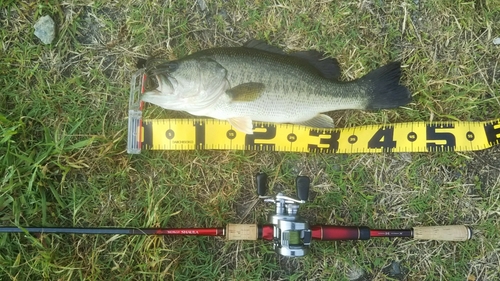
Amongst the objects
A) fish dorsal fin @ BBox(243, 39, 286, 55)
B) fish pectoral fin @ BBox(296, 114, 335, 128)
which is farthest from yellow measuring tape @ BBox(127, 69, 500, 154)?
fish dorsal fin @ BBox(243, 39, 286, 55)

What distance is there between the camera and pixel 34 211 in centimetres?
318

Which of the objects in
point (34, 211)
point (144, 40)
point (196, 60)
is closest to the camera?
point (196, 60)

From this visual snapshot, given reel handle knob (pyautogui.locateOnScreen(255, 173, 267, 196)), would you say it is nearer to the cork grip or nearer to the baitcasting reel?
the baitcasting reel

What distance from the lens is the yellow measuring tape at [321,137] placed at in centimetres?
329

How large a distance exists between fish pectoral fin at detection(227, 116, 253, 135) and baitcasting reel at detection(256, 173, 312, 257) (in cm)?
53

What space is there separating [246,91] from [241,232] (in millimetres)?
1020

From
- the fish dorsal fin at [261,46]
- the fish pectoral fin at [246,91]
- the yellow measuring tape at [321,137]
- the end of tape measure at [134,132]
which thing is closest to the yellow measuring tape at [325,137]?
the yellow measuring tape at [321,137]

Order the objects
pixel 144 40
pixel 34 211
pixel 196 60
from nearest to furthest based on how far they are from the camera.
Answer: pixel 196 60
pixel 34 211
pixel 144 40

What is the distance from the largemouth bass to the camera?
2938mm

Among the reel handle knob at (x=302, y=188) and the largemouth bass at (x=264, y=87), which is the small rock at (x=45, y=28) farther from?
the reel handle knob at (x=302, y=188)

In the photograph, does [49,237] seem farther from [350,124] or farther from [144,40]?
[350,124]

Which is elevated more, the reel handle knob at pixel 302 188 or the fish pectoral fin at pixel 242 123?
the fish pectoral fin at pixel 242 123

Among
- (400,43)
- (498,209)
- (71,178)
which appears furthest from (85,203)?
(498,209)

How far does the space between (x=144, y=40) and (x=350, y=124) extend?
182 centimetres
